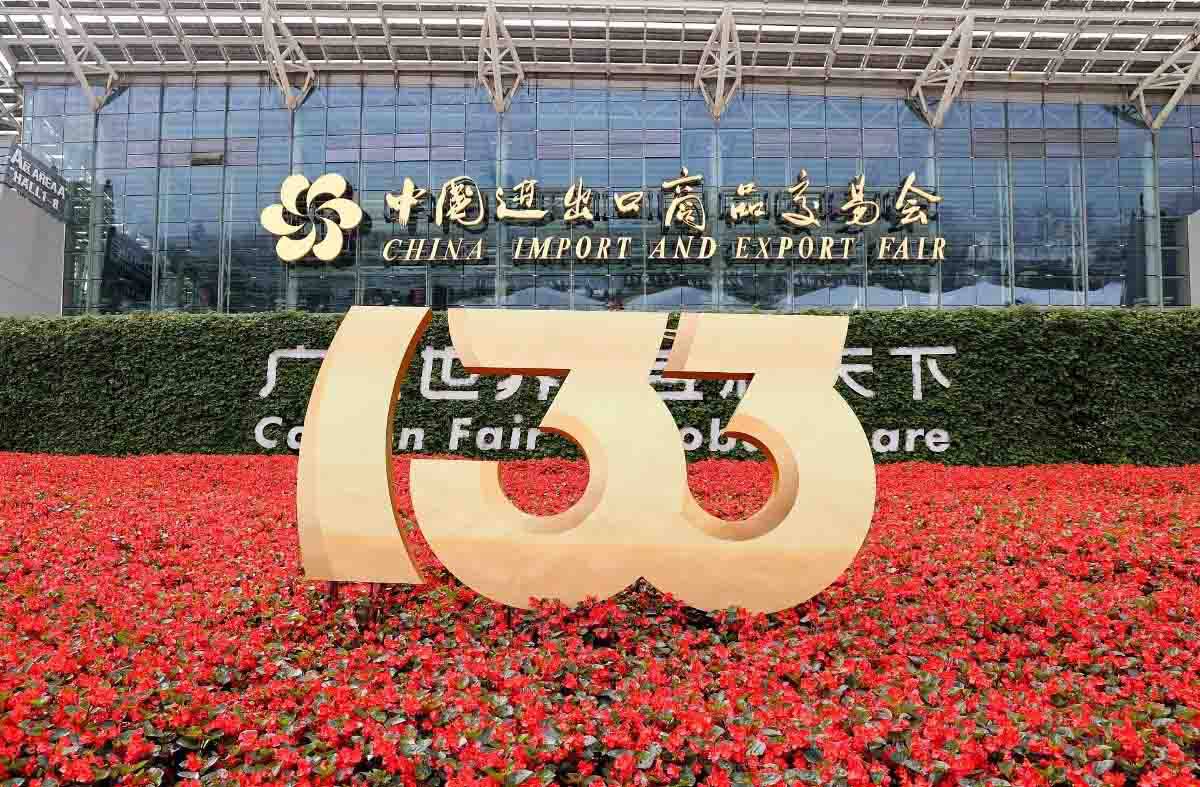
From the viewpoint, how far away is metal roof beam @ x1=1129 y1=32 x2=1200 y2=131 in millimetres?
20438

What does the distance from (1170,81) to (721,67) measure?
481 inches

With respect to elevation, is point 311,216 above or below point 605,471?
above

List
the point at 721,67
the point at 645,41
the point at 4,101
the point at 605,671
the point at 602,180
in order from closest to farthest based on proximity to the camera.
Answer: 1. the point at 605,671
2. the point at 721,67
3. the point at 645,41
4. the point at 602,180
5. the point at 4,101

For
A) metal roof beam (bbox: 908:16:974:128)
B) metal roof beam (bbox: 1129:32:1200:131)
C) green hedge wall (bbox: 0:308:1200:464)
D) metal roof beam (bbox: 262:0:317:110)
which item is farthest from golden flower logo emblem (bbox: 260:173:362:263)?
metal roof beam (bbox: 1129:32:1200:131)

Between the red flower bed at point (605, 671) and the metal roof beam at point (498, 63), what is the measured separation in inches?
650

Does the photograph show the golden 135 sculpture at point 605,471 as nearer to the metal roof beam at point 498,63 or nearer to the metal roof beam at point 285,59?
the metal roof beam at point 498,63

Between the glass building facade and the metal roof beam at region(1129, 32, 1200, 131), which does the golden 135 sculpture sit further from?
the metal roof beam at region(1129, 32, 1200, 131)

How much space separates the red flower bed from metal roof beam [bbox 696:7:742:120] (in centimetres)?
1656

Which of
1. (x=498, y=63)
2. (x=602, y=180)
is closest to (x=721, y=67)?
(x=602, y=180)

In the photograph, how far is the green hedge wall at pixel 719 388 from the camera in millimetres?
11289

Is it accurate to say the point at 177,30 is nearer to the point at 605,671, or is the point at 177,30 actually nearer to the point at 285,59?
the point at 285,59

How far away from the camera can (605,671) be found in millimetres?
3711

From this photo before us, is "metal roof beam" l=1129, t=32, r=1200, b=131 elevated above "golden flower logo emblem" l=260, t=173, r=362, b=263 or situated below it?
above

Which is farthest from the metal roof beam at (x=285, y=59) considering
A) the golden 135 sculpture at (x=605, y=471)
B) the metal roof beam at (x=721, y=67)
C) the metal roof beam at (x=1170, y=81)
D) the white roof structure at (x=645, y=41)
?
the metal roof beam at (x=1170, y=81)
